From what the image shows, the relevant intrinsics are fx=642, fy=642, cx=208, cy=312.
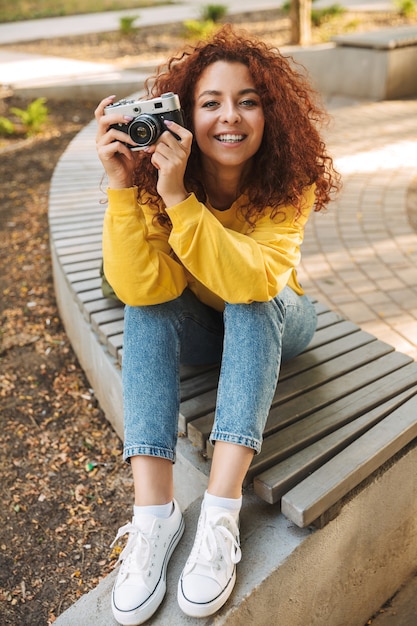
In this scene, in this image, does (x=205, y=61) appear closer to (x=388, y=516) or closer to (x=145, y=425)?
(x=145, y=425)

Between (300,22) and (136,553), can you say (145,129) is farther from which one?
(300,22)

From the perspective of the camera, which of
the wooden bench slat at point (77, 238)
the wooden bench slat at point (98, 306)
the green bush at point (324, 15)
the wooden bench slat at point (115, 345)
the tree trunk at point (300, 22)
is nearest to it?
the wooden bench slat at point (115, 345)

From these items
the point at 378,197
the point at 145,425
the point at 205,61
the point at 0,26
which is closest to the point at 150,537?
the point at 145,425

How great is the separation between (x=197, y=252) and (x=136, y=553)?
0.86 metres

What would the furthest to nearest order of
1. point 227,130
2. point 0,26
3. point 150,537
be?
point 0,26 → point 227,130 → point 150,537

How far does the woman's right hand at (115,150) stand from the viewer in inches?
75.7

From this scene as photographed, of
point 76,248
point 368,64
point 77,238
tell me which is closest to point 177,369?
point 76,248

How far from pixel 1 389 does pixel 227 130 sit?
1796 mm

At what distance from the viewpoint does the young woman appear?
1797mm

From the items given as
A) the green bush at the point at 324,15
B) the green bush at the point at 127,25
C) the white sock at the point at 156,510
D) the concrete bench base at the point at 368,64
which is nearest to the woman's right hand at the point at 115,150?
the white sock at the point at 156,510

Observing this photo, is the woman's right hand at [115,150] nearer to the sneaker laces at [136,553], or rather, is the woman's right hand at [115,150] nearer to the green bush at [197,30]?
the sneaker laces at [136,553]

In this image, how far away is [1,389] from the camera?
3.10 meters

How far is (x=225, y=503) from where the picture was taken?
180 centimetres

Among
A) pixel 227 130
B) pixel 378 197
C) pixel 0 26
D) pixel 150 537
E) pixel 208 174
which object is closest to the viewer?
pixel 150 537
